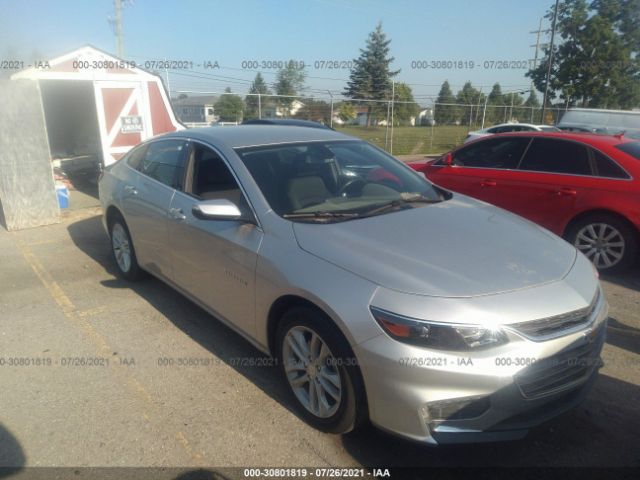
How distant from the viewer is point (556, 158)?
18.5 feet

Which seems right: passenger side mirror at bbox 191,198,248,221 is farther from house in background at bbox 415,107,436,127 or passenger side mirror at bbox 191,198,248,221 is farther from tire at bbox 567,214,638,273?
house in background at bbox 415,107,436,127

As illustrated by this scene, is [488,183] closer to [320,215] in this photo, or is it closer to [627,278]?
[627,278]

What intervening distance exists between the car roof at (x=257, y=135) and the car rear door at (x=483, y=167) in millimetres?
2722

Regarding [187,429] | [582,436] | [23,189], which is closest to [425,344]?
[582,436]

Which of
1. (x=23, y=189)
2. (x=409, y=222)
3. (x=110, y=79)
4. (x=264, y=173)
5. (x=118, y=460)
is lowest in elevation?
(x=118, y=460)

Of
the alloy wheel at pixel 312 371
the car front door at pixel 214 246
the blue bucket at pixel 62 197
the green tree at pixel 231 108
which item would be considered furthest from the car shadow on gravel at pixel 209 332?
the green tree at pixel 231 108

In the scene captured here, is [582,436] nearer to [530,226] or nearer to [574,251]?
[574,251]

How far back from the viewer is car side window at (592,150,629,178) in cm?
512

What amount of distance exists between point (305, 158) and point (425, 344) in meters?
1.89

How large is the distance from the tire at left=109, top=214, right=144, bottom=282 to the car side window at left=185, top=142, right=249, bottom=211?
4.50ft

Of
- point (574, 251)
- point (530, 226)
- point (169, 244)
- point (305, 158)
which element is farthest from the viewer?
point (169, 244)

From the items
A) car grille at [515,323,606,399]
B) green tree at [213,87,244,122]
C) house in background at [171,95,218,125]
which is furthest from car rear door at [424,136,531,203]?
house in background at [171,95,218,125]

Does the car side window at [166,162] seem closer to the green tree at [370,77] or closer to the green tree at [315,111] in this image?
the green tree at [315,111]

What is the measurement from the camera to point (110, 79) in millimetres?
9062
